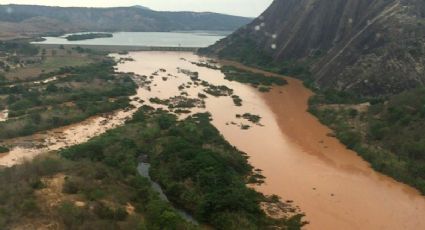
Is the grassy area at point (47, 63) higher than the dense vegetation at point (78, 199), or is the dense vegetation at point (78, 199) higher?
the dense vegetation at point (78, 199)

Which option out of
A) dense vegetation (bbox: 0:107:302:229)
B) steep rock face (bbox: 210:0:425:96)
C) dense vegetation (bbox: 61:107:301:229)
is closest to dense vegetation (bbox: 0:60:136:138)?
dense vegetation (bbox: 61:107:301:229)

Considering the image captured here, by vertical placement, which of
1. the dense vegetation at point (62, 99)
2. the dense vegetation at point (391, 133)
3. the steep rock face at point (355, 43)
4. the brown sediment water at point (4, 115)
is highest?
the steep rock face at point (355, 43)

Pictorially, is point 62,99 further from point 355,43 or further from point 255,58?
point 255,58

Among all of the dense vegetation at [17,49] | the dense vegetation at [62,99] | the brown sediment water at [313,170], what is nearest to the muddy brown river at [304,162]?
the brown sediment water at [313,170]

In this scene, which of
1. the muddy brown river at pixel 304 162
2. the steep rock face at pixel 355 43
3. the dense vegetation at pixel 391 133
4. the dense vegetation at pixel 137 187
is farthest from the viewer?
the steep rock face at pixel 355 43

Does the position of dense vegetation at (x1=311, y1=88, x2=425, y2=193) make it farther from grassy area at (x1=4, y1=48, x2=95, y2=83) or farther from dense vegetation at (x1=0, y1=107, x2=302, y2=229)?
grassy area at (x1=4, y1=48, x2=95, y2=83)

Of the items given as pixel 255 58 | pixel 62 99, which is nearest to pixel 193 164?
pixel 62 99

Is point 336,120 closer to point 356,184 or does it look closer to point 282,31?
point 356,184

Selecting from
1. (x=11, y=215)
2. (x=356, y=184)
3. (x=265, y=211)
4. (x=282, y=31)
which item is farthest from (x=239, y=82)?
Result: (x=11, y=215)

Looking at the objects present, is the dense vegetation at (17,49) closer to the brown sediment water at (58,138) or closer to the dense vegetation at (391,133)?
the brown sediment water at (58,138)
